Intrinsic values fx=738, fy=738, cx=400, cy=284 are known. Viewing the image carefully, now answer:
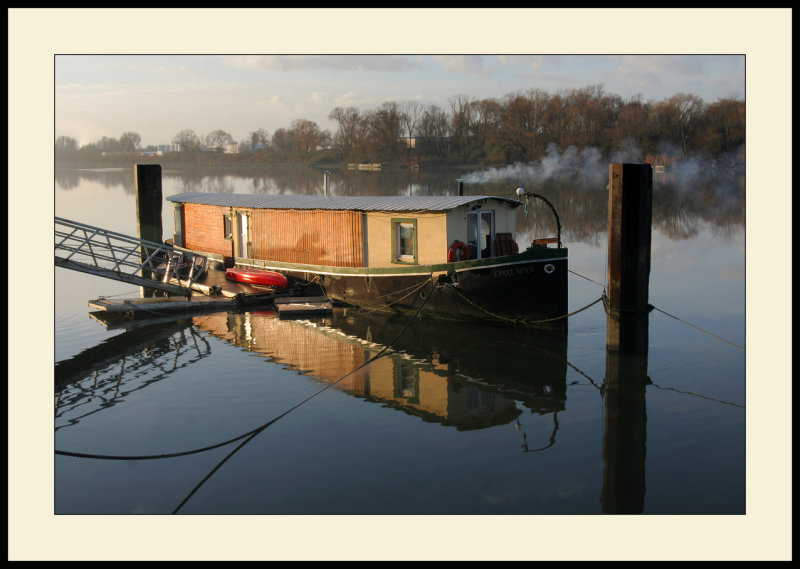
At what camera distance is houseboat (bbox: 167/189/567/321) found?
18.0 metres

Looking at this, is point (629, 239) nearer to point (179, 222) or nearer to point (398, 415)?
point (398, 415)

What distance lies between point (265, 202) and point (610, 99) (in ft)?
204

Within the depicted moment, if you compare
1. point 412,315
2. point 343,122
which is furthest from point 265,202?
point 343,122

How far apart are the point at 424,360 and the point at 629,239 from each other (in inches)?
204

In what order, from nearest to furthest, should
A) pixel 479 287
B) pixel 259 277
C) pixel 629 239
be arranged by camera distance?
pixel 629 239
pixel 479 287
pixel 259 277

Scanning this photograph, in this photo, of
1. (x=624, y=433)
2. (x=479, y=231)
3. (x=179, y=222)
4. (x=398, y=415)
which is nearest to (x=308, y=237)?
(x=479, y=231)

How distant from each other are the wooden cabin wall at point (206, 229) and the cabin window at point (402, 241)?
25.1 feet

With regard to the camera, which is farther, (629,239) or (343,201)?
(343,201)

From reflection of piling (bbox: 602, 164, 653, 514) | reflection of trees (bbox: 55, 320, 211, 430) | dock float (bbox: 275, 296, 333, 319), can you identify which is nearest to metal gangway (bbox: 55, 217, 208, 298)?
reflection of trees (bbox: 55, 320, 211, 430)

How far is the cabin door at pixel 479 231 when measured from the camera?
19.6 meters

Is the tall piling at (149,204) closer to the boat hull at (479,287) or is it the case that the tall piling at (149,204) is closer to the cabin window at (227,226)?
the cabin window at (227,226)

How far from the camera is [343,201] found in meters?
22.2

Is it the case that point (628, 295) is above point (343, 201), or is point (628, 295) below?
below

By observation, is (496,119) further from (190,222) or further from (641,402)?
(641,402)
